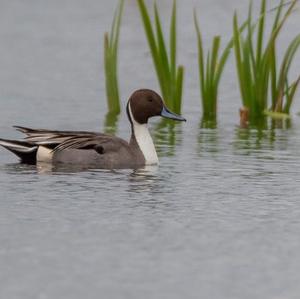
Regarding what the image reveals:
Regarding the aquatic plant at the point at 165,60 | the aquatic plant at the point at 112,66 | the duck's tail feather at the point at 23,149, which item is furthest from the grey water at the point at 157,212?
the aquatic plant at the point at 165,60

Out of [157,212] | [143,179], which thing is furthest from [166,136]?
[157,212]

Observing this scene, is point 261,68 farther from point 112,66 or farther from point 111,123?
point 111,123

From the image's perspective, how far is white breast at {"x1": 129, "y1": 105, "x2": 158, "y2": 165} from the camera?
12391mm

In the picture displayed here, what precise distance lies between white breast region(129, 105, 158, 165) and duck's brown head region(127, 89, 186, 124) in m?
0.04

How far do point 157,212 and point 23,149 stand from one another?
3.18 m

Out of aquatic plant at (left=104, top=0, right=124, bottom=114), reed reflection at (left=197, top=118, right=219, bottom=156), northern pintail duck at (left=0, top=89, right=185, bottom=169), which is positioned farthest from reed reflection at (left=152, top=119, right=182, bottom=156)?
northern pintail duck at (left=0, top=89, right=185, bottom=169)

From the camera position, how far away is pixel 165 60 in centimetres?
1531

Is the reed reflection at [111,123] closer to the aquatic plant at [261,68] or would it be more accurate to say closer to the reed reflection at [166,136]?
the reed reflection at [166,136]

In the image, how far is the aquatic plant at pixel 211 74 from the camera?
15320 mm

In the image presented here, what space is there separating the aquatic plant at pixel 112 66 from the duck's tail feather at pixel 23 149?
3.00 m

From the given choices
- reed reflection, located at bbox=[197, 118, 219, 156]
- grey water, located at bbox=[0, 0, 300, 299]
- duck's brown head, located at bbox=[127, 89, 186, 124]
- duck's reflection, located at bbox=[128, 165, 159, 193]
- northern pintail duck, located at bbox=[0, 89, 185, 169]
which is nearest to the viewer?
grey water, located at bbox=[0, 0, 300, 299]

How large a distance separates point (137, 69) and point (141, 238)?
12.2 m

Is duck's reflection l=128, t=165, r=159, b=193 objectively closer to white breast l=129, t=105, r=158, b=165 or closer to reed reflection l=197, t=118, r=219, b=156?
white breast l=129, t=105, r=158, b=165

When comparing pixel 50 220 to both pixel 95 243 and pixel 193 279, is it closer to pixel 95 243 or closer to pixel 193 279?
pixel 95 243
